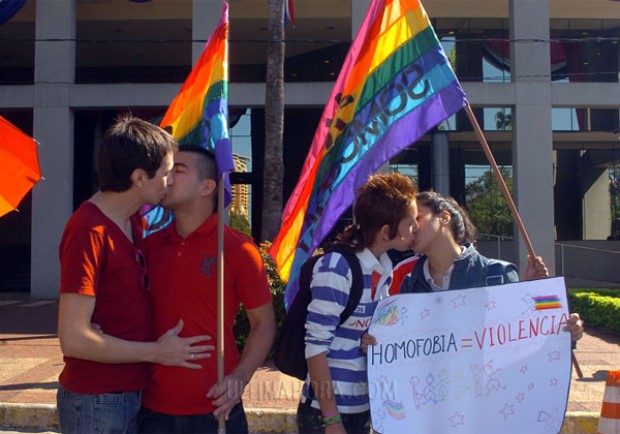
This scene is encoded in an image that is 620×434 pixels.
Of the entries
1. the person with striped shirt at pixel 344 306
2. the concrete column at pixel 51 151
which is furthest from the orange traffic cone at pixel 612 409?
the concrete column at pixel 51 151

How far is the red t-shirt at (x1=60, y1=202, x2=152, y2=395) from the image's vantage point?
242cm

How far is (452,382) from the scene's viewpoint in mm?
2865

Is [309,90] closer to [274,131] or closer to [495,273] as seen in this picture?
[274,131]

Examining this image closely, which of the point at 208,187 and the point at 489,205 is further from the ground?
the point at 489,205

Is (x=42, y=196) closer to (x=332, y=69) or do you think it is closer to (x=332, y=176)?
(x=332, y=69)

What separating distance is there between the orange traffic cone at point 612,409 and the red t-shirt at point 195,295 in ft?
10.1

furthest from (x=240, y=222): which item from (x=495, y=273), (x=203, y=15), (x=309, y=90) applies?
(x=495, y=273)

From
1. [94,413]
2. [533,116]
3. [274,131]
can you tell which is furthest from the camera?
[533,116]

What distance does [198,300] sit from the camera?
8.89 ft

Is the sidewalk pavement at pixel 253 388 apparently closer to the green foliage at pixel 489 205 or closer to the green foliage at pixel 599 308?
the green foliage at pixel 599 308

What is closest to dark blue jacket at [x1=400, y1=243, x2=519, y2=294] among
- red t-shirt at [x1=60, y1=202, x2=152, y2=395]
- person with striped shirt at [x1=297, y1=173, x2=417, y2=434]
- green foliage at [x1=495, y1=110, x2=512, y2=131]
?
person with striped shirt at [x1=297, y1=173, x2=417, y2=434]

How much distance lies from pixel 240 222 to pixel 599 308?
11.0m

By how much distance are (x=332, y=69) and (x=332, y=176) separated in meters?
18.7

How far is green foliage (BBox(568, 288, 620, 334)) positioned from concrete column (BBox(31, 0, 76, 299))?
39.9ft
